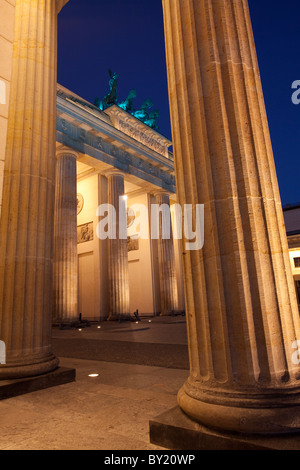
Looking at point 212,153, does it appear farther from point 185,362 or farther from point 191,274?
point 185,362

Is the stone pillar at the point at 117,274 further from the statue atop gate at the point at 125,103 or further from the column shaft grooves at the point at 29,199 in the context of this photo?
the column shaft grooves at the point at 29,199

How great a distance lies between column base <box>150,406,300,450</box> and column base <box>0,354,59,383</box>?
7.65ft

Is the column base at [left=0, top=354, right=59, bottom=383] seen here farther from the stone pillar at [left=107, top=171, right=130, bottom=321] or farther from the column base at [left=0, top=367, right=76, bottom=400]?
the stone pillar at [left=107, top=171, right=130, bottom=321]

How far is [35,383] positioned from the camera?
13.4 feet

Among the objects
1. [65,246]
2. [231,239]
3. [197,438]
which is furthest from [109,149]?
[197,438]

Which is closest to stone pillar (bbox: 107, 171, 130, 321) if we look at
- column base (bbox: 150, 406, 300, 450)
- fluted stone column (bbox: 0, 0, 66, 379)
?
fluted stone column (bbox: 0, 0, 66, 379)

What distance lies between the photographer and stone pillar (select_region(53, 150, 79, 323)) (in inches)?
674

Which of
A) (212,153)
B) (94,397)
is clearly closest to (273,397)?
(212,153)

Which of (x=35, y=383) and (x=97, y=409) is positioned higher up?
(x=35, y=383)

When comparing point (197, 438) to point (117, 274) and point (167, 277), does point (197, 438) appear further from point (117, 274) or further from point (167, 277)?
point (167, 277)

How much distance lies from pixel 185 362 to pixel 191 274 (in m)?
3.62

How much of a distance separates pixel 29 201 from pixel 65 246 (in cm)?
1369

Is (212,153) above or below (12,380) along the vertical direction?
above
